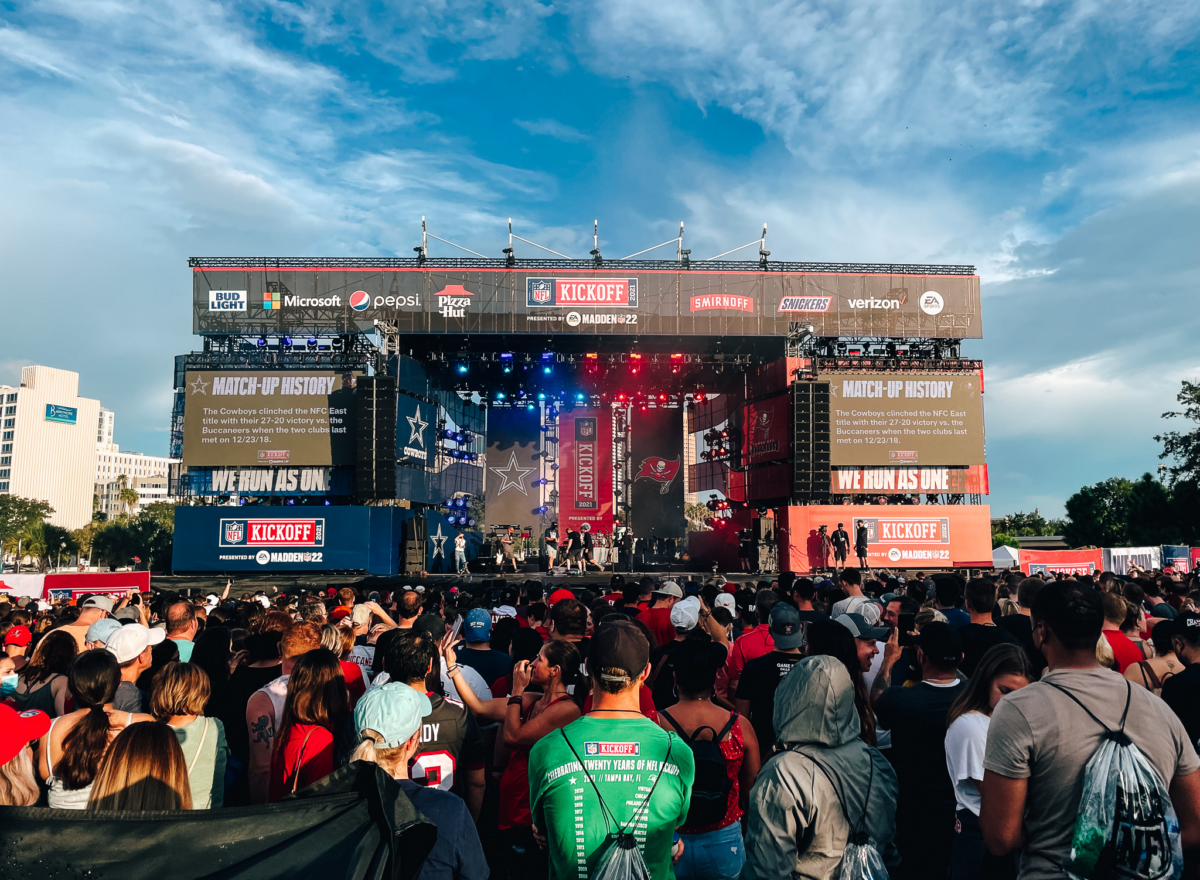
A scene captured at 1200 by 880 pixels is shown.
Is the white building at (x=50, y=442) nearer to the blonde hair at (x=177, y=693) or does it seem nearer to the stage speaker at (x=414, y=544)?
the stage speaker at (x=414, y=544)

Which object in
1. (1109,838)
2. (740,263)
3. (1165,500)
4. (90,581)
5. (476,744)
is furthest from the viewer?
(1165,500)

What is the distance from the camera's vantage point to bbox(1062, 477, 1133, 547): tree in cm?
5506

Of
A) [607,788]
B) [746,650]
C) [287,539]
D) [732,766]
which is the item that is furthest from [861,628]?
[287,539]

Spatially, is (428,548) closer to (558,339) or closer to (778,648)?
(558,339)

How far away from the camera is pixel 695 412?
3856cm

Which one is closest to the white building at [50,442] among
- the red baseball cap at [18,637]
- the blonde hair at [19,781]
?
the red baseball cap at [18,637]

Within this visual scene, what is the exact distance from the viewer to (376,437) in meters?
24.7

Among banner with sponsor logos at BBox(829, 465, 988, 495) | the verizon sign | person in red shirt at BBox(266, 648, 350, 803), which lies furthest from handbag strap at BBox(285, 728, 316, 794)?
banner with sponsor logos at BBox(829, 465, 988, 495)

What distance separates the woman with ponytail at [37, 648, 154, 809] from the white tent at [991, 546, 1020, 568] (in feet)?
84.7

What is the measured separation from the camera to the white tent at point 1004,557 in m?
24.5

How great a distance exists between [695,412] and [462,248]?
50.5 ft

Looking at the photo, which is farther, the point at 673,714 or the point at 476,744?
the point at 476,744

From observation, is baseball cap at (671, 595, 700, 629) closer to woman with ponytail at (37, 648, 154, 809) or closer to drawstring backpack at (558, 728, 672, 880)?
drawstring backpack at (558, 728, 672, 880)

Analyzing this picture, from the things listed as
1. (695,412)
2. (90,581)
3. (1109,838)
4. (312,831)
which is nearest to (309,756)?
(312,831)
